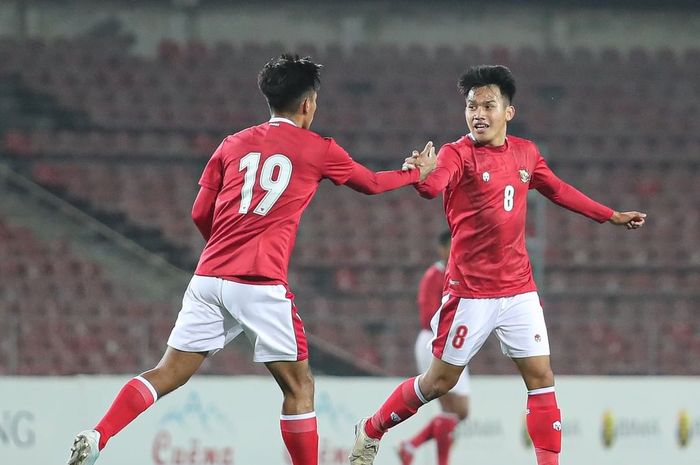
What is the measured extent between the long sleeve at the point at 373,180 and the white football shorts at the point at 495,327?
2.67 ft

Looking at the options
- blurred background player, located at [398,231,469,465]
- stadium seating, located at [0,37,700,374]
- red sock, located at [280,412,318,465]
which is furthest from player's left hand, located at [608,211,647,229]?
stadium seating, located at [0,37,700,374]

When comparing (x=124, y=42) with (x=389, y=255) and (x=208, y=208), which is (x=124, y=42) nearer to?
(x=389, y=255)

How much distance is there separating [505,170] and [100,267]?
368 inches

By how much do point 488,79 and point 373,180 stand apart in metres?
0.93

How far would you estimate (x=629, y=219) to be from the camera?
5.63 meters

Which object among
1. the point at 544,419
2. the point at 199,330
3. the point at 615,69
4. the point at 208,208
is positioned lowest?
the point at 544,419

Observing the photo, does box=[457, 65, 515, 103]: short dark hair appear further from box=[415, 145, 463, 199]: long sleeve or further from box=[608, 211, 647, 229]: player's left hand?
box=[608, 211, 647, 229]: player's left hand

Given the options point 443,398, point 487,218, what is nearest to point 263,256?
point 487,218

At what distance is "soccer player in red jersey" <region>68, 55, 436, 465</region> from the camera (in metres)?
4.59

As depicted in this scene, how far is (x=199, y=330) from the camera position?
4.67 m

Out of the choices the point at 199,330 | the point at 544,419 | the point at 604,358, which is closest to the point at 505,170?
the point at 544,419

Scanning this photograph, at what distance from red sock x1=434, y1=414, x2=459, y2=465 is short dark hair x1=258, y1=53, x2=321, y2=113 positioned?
393 cm

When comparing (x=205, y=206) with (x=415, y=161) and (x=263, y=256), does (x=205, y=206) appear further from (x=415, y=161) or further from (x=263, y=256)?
(x=415, y=161)

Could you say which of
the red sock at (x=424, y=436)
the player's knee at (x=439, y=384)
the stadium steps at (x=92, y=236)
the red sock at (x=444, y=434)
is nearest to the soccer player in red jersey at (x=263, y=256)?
the player's knee at (x=439, y=384)
